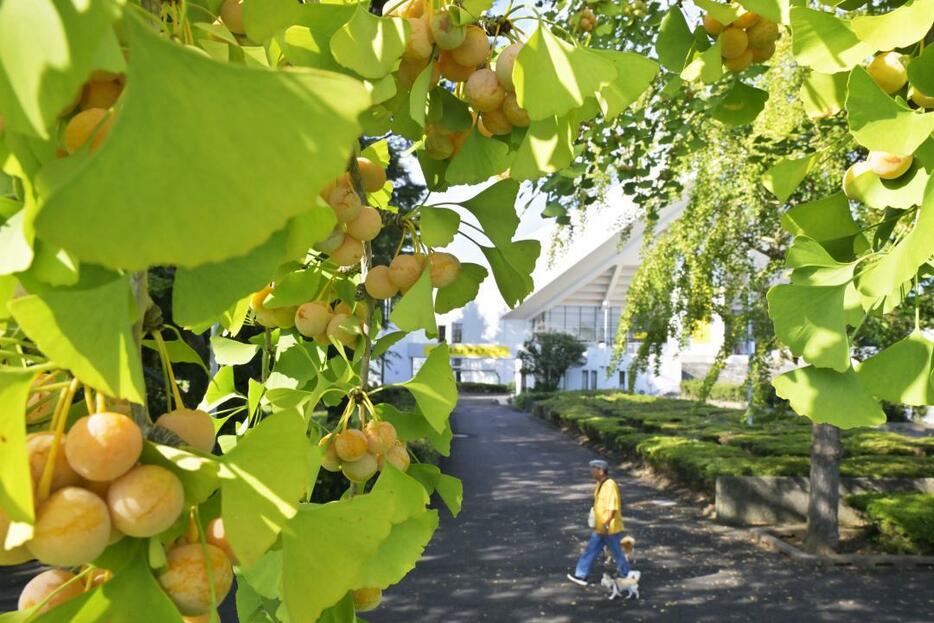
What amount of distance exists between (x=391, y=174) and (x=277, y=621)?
8100 millimetres

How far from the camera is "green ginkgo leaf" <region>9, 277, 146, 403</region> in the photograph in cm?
31

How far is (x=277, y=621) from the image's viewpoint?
73cm

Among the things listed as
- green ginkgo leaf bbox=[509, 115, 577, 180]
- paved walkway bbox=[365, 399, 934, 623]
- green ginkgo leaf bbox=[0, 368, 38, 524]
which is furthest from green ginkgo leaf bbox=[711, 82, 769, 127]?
paved walkway bbox=[365, 399, 934, 623]

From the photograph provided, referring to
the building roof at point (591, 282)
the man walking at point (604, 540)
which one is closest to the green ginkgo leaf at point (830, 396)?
the man walking at point (604, 540)

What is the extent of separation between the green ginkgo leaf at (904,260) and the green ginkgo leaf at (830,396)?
0.38ft

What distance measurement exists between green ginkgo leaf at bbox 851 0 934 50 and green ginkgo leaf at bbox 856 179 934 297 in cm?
16

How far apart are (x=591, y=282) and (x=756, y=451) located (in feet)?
55.7

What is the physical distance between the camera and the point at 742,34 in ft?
3.07

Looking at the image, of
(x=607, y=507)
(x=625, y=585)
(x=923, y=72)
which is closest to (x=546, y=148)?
(x=923, y=72)

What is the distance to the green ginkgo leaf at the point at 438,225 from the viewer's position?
0.70 metres

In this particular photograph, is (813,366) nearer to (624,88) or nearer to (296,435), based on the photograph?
(624,88)

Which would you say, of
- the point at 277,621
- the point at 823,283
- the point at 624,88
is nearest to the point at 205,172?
the point at 624,88

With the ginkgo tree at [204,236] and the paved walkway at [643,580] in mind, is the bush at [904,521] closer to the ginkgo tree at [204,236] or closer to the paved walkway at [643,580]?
the paved walkway at [643,580]

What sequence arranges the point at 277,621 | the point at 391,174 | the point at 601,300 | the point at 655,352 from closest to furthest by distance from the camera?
the point at 277,621, the point at 655,352, the point at 391,174, the point at 601,300
